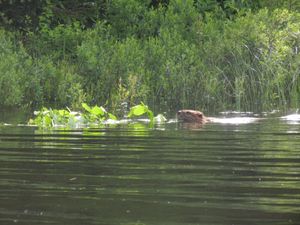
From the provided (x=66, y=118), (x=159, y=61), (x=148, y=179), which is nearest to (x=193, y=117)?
(x=66, y=118)

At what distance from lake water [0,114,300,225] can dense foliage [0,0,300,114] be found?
891cm

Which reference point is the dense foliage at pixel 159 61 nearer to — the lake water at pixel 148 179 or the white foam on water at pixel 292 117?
the white foam on water at pixel 292 117

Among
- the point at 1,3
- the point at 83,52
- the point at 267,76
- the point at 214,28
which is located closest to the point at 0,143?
the point at 267,76

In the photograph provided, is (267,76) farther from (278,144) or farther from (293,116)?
(278,144)

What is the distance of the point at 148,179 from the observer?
724 centimetres

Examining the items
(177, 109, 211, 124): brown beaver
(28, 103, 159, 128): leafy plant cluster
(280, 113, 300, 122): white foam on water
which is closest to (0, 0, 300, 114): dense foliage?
(280, 113, 300, 122): white foam on water

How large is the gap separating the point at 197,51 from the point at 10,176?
18254mm

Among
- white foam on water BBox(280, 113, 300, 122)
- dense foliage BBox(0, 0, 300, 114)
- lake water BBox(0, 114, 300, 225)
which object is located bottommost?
lake water BBox(0, 114, 300, 225)

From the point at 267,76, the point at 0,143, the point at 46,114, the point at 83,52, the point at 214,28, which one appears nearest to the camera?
the point at 0,143

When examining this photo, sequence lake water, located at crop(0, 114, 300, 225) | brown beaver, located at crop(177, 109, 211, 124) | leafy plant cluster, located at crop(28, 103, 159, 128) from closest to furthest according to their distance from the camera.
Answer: lake water, located at crop(0, 114, 300, 225) → leafy plant cluster, located at crop(28, 103, 159, 128) → brown beaver, located at crop(177, 109, 211, 124)

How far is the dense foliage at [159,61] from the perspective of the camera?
21.7m

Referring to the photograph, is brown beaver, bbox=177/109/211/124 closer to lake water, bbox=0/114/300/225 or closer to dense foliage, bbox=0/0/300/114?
dense foliage, bbox=0/0/300/114

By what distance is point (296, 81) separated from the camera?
74.8 feet

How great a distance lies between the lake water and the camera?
5.54 metres
